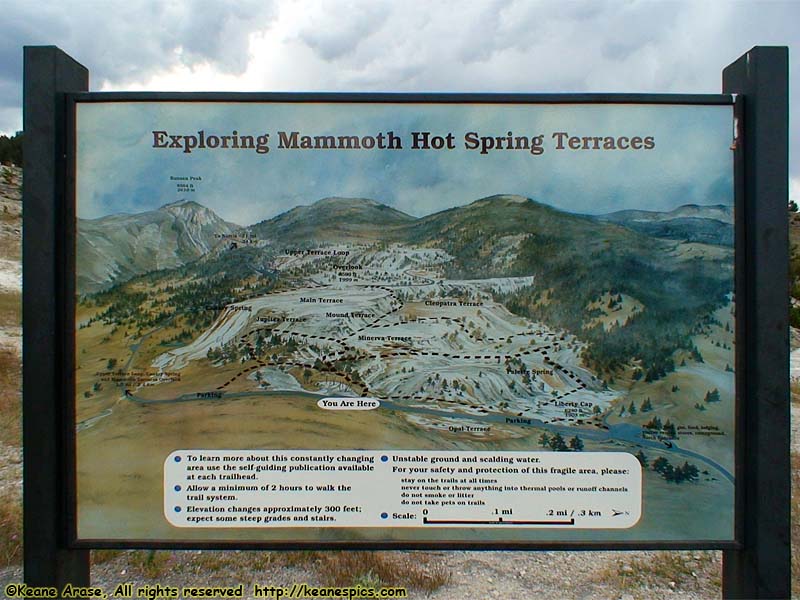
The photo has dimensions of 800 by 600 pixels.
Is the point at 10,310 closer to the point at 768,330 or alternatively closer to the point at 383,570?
the point at 383,570

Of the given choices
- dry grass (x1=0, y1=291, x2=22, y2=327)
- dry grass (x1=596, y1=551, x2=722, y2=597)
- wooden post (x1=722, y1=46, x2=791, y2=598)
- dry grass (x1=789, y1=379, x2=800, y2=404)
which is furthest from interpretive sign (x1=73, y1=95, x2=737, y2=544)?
dry grass (x1=0, y1=291, x2=22, y2=327)

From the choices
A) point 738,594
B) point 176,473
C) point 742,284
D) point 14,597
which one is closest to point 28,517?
point 176,473

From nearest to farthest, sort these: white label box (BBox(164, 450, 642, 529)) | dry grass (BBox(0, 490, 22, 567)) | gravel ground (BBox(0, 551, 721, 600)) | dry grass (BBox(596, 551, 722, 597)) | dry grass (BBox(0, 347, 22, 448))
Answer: white label box (BBox(164, 450, 642, 529))
gravel ground (BBox(0, 551, 721, 600))
dry grass (BBox(596, 551, 722, 597))
dry grass (BBox(0, 490, 22, 567))
dry grass (BBox(0, 347, 22, 448))

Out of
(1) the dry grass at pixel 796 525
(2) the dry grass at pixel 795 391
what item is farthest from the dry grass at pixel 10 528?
(2) the dry grass at pixel 795 391

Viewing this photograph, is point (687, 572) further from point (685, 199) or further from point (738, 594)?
point (685, 199)

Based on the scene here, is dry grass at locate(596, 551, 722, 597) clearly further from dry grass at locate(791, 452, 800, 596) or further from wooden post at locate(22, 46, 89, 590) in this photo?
wooden post at locate(22, 46, 89, 590)

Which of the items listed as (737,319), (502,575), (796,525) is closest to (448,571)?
(502,575)
